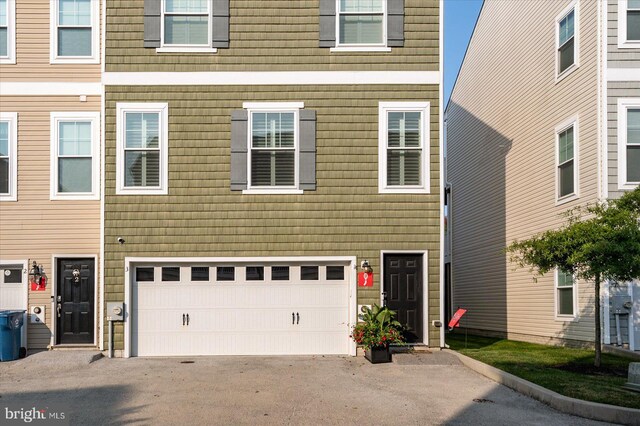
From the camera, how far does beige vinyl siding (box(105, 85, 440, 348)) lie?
1402 cm

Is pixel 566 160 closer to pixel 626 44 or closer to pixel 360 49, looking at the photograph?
pixel 626 44

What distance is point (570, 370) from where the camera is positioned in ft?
Result: 37.3

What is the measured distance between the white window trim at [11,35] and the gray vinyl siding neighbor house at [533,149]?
445 inches

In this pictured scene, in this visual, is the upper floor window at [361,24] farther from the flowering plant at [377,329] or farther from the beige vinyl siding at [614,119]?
the flowering plant at [377,329]

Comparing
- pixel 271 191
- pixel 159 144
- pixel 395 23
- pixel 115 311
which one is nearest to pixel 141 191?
pixel 159 144

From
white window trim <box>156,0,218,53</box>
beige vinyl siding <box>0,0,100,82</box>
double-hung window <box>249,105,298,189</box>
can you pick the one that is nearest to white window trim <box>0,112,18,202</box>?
beige vinyl siding <box>0,0,100,82</box>

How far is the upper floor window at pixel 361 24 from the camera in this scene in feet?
46.5

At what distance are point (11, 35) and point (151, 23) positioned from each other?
3.08 meters

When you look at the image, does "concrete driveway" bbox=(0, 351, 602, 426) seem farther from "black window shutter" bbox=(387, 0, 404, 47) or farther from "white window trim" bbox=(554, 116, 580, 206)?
"black window shutter" bbox=(387, 0, 404, 47)

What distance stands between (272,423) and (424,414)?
199 centimetres

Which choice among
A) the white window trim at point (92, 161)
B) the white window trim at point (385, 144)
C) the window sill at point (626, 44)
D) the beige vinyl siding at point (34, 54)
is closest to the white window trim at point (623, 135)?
the window sill at point (626, 44)

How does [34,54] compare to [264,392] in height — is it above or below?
above

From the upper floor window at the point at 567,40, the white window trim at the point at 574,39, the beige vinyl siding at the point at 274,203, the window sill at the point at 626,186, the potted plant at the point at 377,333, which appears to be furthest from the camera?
the upper floor window at the point at 567,40

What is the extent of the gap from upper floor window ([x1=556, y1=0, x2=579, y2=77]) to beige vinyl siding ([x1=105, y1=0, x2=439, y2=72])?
3.26 m
